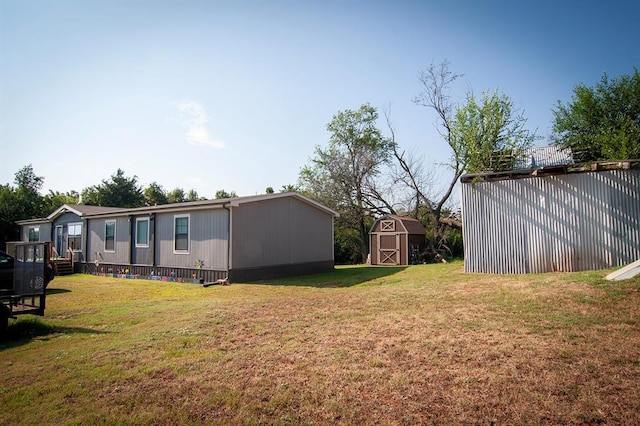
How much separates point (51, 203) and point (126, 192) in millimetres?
7031

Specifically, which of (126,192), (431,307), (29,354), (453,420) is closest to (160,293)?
(29,354)

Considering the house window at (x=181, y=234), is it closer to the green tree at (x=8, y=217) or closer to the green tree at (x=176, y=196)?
the green tree at (x=8, y=217)

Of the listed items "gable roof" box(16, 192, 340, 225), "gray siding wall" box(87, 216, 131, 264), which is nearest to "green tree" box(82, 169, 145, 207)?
"gable roof" box(16, 192, 340, 225)

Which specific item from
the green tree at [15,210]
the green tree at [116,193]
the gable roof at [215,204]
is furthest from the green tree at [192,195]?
the gable roof at [215,204]

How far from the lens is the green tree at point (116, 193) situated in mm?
38906

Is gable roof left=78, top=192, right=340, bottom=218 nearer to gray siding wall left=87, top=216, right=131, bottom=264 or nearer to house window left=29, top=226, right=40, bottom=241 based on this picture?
gray siding wall left=87, top=216, right=131, bottom=264

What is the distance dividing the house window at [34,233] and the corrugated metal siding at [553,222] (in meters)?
26.7

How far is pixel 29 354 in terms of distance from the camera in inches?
233

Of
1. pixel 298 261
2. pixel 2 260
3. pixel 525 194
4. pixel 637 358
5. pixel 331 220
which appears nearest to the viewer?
pixel 637 358

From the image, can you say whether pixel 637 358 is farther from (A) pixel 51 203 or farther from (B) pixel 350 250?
(A) pixel 51 203

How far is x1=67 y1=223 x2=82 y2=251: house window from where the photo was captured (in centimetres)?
2220

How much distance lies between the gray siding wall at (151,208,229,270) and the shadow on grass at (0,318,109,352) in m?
7.47

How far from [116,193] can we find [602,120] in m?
41.7

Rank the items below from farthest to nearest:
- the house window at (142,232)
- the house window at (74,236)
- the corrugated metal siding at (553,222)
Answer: the house window at (74,236)
the house window at (142,232)
the corrugated metal siding at (553,222)
